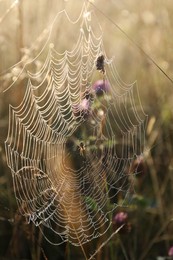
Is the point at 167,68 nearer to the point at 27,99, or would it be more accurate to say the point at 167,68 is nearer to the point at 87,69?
the point at 87,69

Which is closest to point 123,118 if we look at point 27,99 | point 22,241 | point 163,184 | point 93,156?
point 93,156

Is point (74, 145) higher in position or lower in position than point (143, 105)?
lower

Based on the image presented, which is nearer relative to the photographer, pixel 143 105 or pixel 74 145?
pixel 74 145
